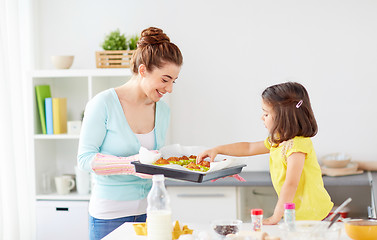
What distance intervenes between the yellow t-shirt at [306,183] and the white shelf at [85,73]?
1520 mm

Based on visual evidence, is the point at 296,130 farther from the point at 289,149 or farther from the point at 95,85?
the point at 95,85

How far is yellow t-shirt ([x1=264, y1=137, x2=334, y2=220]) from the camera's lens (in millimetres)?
2346

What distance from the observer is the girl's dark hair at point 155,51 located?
242 cm

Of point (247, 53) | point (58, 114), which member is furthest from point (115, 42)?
point (247, 53)

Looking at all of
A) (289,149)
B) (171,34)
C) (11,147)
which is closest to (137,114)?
(289,149)

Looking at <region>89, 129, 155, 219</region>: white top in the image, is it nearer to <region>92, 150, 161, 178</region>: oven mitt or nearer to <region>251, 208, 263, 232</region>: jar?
<region>92, 150, 161, 178</region>: oven mitt

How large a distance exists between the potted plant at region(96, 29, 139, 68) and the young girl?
1407 mm

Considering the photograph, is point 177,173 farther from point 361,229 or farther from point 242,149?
point 361,229

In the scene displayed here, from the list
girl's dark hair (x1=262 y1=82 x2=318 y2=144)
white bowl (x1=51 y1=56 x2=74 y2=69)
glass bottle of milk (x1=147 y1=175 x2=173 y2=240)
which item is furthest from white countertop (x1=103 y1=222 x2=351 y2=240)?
white bowl (x1=51 y1=56 x2=74 y2=69)

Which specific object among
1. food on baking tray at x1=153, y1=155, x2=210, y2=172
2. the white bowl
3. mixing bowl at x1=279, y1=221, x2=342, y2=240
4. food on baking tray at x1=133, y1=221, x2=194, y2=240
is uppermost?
the white bowl

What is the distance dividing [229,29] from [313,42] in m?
0.60

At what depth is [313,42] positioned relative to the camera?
3922 millimetres

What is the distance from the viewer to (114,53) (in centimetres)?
367

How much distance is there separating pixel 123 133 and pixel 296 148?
2.45ft
